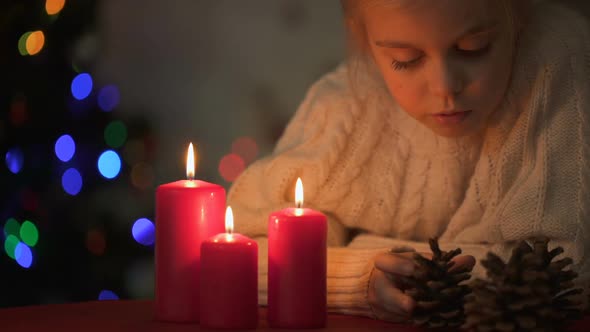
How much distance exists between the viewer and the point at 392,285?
125 centimetres

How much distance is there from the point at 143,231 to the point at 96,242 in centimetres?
11

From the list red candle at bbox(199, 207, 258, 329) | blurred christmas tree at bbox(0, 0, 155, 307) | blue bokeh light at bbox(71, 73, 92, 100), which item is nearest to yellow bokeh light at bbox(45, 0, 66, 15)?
blurred christmas tree at bbox(0, 0, 155, 307)

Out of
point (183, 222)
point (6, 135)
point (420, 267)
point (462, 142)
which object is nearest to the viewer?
point (420, 267)

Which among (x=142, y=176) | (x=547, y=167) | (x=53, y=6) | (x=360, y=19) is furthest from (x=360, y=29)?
(x=142, y=176)

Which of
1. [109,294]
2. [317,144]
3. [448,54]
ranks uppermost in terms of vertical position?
[448,54]

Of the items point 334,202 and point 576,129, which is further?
point 334,202

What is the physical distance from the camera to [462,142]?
58.1 inches

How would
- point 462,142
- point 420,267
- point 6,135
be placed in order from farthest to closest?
point 6,135 → point 462,142 → point 420,267

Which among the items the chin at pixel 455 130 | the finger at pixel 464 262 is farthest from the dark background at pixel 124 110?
the finger at pixel 464 262

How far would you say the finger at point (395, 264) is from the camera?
47.3 inches

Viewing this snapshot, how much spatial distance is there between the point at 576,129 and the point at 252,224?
1.64ft

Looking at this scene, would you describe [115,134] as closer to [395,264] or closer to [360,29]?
[360,29]

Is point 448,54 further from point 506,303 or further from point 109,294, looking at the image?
point 109,294


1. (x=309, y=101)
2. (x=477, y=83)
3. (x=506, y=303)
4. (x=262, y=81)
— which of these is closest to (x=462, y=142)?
(x=477, y=83)
